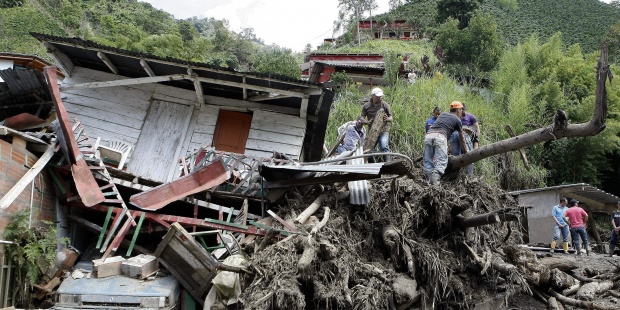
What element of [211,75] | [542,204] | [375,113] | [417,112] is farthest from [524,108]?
[211,75]

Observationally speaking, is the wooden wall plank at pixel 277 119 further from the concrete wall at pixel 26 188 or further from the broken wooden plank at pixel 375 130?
the concrete wall at pixel 26 188

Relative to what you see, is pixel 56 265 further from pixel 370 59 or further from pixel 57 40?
pixel 370 59

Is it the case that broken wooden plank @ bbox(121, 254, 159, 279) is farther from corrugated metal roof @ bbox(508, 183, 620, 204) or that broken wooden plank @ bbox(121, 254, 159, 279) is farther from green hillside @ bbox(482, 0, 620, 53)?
green hillside @ bbox(482, 0, 620, 53)

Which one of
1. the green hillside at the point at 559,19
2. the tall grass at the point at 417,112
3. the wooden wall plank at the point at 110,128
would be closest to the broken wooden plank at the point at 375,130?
the tall grass at the point at 417,112

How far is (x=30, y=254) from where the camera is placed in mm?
5871

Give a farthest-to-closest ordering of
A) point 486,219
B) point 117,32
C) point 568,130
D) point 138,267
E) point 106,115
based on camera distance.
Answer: point 117,32 → point 106,115 → point 486,219 → point 138,267 → point 568,130

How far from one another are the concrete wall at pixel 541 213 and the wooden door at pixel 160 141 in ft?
36.9

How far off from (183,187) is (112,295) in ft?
6.88

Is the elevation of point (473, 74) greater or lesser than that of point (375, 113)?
greater

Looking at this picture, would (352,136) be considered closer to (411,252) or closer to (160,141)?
(411,252)

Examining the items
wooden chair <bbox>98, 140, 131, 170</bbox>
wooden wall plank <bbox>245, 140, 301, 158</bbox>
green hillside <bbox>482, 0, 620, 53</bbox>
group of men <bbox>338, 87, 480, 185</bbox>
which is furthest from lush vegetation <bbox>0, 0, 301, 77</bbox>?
green hillside <bbox>482, 0, 620, 53</bbox>

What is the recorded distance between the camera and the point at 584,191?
14.4 m

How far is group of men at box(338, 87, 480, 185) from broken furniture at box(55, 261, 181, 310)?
388 centimetres

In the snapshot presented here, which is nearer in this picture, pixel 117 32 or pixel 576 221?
pixel 576 221
